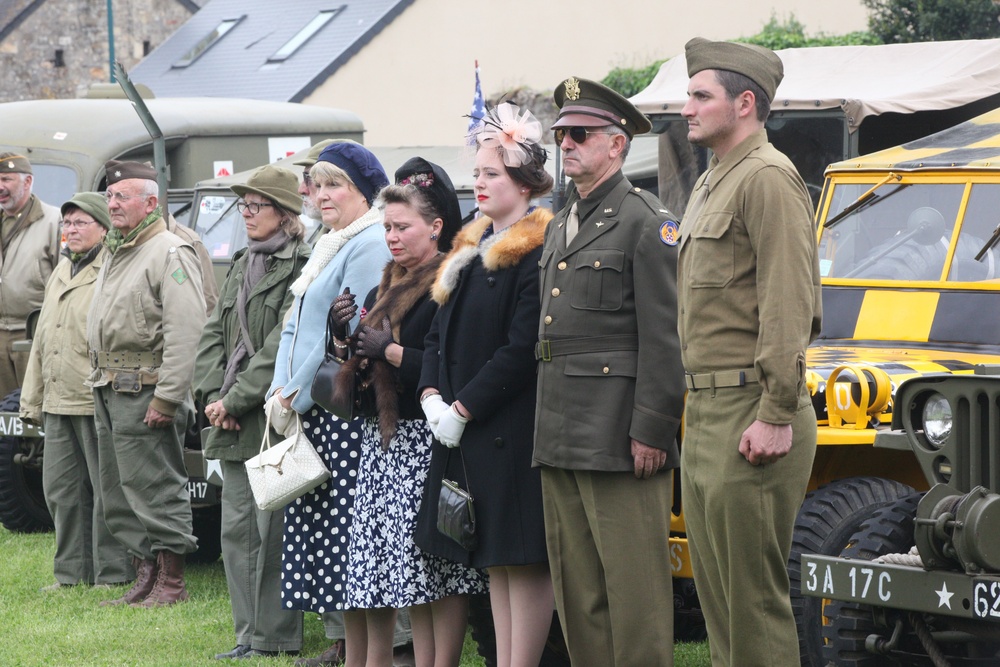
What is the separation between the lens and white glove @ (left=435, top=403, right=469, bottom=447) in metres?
4.79

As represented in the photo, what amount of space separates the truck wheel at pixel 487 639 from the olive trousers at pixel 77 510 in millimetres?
2952

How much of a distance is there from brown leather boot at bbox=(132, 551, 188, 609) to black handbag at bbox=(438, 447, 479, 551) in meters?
3.05

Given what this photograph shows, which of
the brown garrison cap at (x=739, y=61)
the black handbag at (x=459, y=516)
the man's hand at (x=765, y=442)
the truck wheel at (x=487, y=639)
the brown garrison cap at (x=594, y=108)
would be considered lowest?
the truck wheel at (x=487, y=639)

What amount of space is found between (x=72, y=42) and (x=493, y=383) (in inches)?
1413

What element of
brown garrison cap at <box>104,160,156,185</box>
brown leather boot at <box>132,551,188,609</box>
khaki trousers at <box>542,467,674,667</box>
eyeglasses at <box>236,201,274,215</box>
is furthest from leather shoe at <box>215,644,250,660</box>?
brown garrison cap at <box>104,160,156,185</box>

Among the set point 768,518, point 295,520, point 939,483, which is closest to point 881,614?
point 939,483

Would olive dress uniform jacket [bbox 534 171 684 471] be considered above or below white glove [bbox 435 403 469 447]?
above

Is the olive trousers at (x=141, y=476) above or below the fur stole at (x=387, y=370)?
below

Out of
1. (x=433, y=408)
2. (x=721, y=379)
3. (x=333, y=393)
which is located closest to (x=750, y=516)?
(x=721, y=379)

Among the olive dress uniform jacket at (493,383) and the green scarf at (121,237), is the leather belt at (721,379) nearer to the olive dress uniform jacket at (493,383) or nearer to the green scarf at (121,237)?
the olive dress uniform jacket at (493,383)

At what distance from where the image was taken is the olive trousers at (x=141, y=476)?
294 inches

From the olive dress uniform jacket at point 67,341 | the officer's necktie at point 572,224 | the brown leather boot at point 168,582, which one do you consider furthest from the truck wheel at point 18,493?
the officer's necktie at point 572,224

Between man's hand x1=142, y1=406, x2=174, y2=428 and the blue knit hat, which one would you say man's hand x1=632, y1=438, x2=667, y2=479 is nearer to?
the blue knit hat

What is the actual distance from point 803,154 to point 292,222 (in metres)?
4.26
